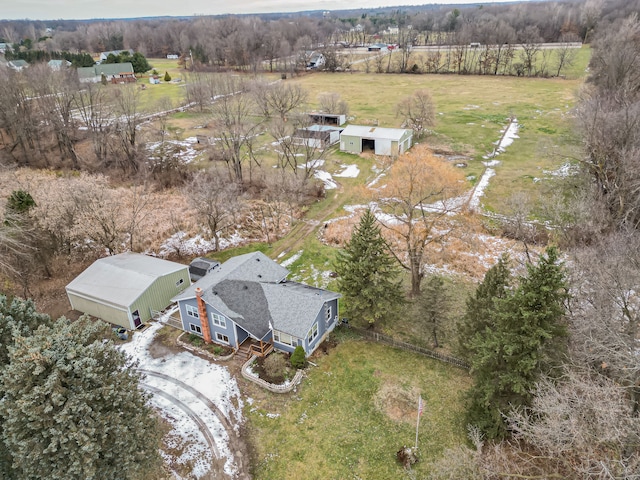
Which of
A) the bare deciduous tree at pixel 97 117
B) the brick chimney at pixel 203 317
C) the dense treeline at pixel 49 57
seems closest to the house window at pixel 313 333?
the brick chimney at pixel 203 317

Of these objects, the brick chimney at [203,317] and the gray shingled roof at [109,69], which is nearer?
the brick chimney at [203,317]

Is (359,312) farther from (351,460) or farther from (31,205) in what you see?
(31,205)

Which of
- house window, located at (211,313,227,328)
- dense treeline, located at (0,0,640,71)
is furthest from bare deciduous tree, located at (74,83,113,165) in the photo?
dense treeline, located at (0,0,640,71)

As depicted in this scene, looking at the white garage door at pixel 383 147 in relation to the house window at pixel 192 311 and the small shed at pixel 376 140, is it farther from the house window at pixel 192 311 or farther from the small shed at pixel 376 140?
the house window at pixel 192 311

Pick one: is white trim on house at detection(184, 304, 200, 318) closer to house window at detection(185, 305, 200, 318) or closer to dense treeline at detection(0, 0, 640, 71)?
house window at detection(185, 305, 200, 318)

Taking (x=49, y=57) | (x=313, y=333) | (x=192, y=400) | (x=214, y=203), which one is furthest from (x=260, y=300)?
(x=49, y=57)

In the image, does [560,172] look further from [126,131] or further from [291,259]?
[126,131]
